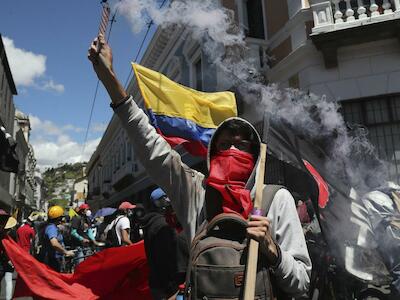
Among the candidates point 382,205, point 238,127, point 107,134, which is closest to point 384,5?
point 382,205

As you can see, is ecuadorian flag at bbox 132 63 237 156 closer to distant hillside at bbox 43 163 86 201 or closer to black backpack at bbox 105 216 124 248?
black backpack at bbox 105 216 124 248

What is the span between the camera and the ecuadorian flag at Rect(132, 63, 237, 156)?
467 centimetres

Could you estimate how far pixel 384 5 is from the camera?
9.06 m

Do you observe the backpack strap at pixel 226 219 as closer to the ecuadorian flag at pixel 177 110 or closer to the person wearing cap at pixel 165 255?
the person wearing cap at pixel 165 255

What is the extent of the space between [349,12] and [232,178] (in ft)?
28.8

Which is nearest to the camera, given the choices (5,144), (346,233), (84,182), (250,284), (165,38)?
(250,284)

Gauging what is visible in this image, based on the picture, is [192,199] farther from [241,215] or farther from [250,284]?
[250,284]

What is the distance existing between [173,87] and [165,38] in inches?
587

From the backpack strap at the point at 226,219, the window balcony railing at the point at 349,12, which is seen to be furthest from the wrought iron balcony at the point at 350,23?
the backpack strap at the point at 226,219

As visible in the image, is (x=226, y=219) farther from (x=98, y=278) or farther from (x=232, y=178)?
(x=98, y=278)

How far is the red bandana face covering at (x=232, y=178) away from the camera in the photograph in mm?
1651

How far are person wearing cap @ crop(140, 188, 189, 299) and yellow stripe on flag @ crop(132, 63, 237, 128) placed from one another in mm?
1482

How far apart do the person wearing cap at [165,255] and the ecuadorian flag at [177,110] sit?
4.51 ft

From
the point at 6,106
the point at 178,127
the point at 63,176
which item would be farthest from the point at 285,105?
the point at 63,176
